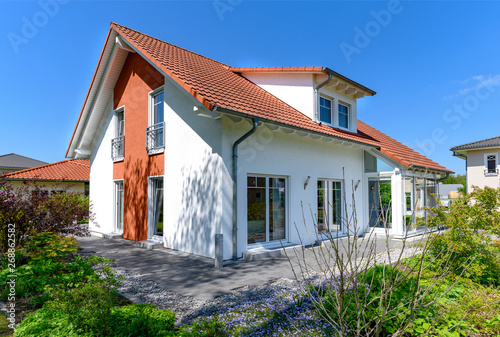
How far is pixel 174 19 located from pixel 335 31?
6.77 metres

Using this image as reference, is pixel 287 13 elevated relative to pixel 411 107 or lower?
elevated

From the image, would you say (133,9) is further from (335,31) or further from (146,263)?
(146,263)

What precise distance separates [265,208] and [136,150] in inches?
241

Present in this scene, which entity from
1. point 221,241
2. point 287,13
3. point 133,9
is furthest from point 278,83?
point 221,241

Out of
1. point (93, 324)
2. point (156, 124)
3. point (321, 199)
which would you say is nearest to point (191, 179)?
point (156, 124)

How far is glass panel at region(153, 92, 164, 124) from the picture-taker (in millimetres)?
10898

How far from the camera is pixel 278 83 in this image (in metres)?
12.8

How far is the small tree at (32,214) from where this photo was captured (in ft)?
20.7

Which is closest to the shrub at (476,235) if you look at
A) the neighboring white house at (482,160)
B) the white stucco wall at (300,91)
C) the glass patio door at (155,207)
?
the white stucco wall at (300,91)

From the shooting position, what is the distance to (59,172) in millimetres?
23109

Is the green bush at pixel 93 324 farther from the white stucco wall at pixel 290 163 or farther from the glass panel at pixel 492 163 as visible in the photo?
the glass panel at pixel 492 163

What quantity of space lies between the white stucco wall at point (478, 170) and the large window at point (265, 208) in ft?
81.2

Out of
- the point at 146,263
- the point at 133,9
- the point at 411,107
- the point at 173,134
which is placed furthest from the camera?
the point at 411,107

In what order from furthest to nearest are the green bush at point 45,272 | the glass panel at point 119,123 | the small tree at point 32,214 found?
1. the glass panel at point 119,123
2. the small tree at point 32,214
3. the green bush at point 45,272
